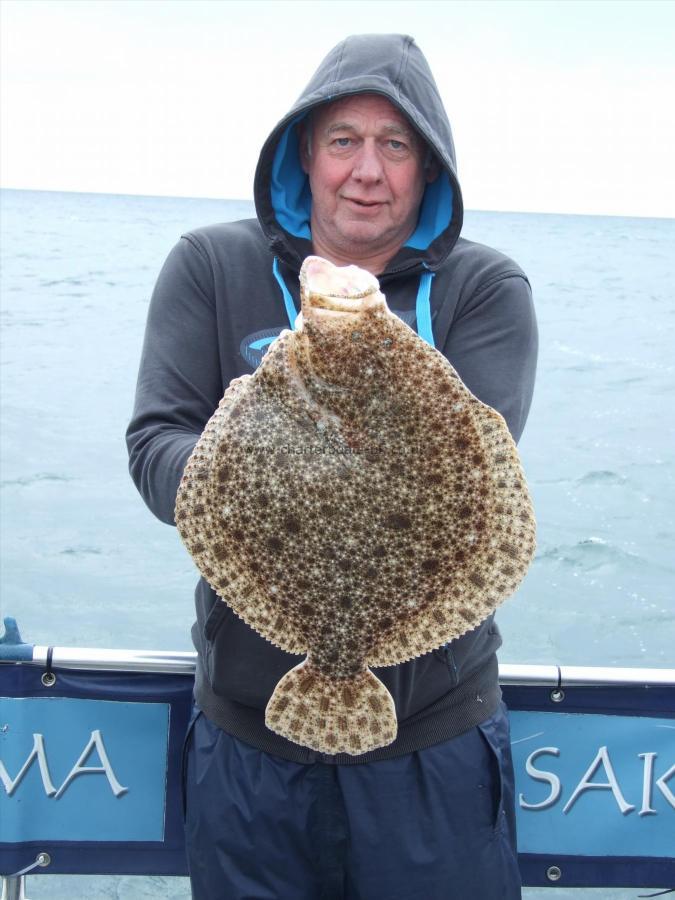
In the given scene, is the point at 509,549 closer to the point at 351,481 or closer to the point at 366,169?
the point at 351,481

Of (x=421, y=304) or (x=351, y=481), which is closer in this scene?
(x=351, y=481)

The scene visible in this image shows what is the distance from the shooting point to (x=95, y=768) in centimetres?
298

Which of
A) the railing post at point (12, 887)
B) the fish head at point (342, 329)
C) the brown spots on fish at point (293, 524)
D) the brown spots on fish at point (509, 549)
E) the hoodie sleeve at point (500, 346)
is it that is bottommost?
the railing post at point (12, 887)

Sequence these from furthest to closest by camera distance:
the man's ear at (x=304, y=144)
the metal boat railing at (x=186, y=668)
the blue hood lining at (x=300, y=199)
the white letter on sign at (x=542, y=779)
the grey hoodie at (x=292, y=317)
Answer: the white letter on sign at (x=542, y=779), the metal boat railing at (x=186, y=668), the man's ear at (x=304, y=144), the blue hood lining at (x=300, y=199), the grey hoodie at (x=292, y=317)

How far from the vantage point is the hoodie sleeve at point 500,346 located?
2.06 m

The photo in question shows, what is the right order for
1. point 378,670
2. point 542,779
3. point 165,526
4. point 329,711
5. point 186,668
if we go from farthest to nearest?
point 165,526 → point 542,779 → point 186,668 → point 378,670 → point 329,711

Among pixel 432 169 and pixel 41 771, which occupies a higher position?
pixel 432 169

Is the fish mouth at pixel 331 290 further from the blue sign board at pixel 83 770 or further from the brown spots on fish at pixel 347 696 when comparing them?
the blue sign board at pixel 83 770

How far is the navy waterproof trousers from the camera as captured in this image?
2211mm

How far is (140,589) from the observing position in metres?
9.00

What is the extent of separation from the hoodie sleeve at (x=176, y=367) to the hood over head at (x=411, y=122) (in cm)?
24

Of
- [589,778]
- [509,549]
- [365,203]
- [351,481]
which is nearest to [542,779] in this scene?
[589,778]

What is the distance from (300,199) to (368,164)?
40 cm

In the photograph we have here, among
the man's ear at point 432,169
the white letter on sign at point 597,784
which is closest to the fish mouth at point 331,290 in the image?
the man's ear at point 432,169
